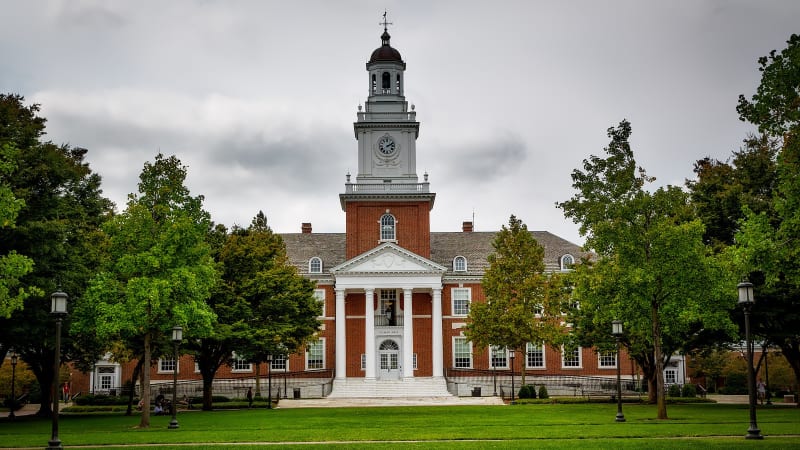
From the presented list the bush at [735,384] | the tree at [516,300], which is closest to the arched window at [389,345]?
the tree at [516,300]

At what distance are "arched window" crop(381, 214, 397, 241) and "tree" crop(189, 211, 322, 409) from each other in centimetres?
1524

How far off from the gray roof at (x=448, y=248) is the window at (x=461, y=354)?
538cm

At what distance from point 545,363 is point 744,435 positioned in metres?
45.2

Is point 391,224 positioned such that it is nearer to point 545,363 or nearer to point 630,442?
point 545,363

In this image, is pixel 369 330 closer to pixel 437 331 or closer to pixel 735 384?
pixel 437 331

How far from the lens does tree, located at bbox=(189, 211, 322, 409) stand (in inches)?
1762

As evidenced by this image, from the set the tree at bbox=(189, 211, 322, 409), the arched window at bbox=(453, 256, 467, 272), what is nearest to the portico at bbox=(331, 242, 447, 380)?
the arched window at bbox=(453, 256, 467, 272)

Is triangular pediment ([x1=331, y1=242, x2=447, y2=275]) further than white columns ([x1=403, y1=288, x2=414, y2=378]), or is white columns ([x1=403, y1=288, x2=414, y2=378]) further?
triangular pediment ([x1=331, y1=242, x2=447, y2=275])

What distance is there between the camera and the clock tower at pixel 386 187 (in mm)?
63969

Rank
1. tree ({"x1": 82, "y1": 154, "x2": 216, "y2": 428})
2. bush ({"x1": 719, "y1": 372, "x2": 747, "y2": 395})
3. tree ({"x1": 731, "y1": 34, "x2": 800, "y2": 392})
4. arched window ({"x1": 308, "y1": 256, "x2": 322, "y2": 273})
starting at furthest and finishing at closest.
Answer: arched window ({"x1": 308, "y1": 256, "x2": 322, "y2": 273}) < bush ({"x1": 719, "y1": 372, "x2": 747, "y2": 395}) < tree ({"x1": 82, "y1": 154, "x2": 216, "y2": 428}) < tree ({"x1": 731, "y1": 34, "x2": 800, "y2": 392})

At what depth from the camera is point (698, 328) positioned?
41031 mm

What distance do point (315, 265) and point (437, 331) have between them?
41.6 ft

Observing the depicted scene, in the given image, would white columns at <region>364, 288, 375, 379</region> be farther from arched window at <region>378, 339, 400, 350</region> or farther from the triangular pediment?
arched window at <region>378, 339, 400, 350</region>

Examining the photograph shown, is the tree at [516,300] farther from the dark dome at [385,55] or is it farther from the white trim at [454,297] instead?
the dark dome at [385,55]
